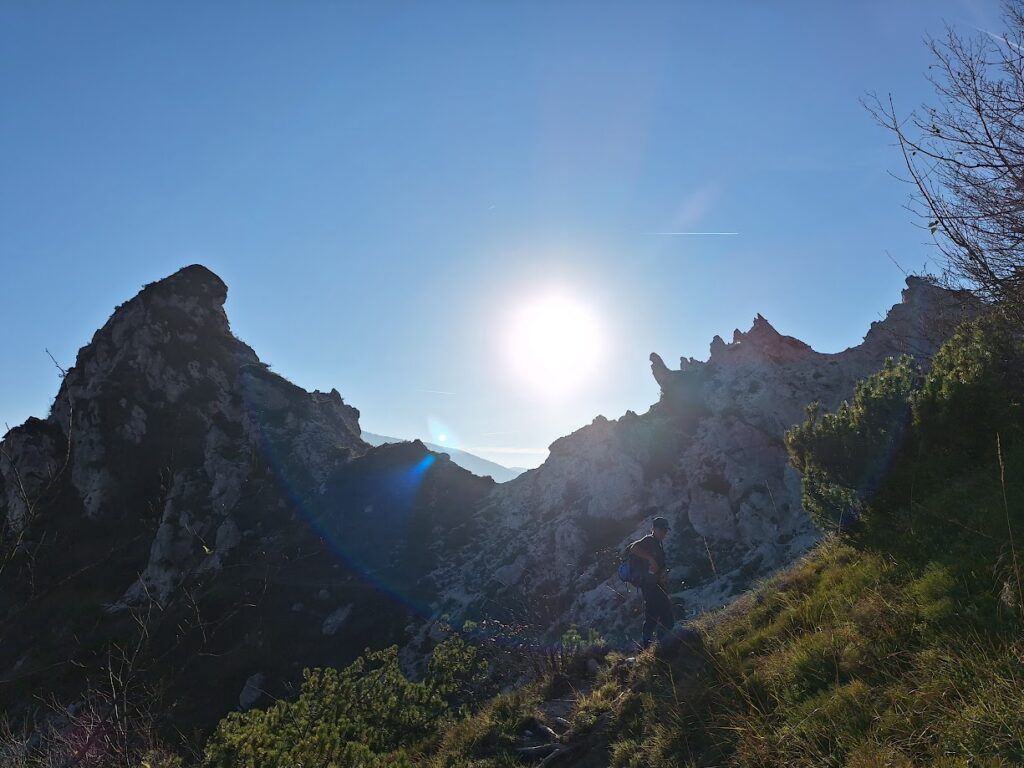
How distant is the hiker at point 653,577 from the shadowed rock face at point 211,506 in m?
25.5

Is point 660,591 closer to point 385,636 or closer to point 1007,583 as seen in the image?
point 1007,583

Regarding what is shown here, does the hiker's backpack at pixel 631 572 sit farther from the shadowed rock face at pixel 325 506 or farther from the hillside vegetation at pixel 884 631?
the shadowed rock face at pixel 325 506

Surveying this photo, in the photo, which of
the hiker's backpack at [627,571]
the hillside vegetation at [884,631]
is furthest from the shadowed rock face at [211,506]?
the hillside vegetation at [884,631]

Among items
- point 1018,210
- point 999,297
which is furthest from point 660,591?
point 1018,210

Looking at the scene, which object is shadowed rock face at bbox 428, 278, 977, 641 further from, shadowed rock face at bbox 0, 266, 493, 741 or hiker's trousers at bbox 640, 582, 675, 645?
hiker's trousers at bbox 640, 582, 675, 645

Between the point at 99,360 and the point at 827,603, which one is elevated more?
the point at 99,360

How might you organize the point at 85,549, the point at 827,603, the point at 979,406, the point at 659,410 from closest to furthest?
the point at 827,603
the point at 979,406
the point at 659,410
the point at 85,549

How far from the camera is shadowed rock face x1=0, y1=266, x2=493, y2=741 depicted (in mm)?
33375

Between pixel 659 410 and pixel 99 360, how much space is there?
50650 mm

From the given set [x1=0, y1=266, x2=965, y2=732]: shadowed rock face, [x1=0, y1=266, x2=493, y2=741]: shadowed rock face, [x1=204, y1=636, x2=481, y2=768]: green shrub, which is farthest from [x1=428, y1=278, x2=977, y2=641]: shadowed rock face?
[x1=204, y1=636, x2=481, y2=768]: green shrub

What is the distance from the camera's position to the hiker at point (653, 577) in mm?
10586

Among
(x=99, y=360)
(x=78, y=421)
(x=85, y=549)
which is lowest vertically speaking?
(x=85, y=549)

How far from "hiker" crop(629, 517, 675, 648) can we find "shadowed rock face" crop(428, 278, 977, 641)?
1386 cm

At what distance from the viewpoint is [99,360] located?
48.8 metres
